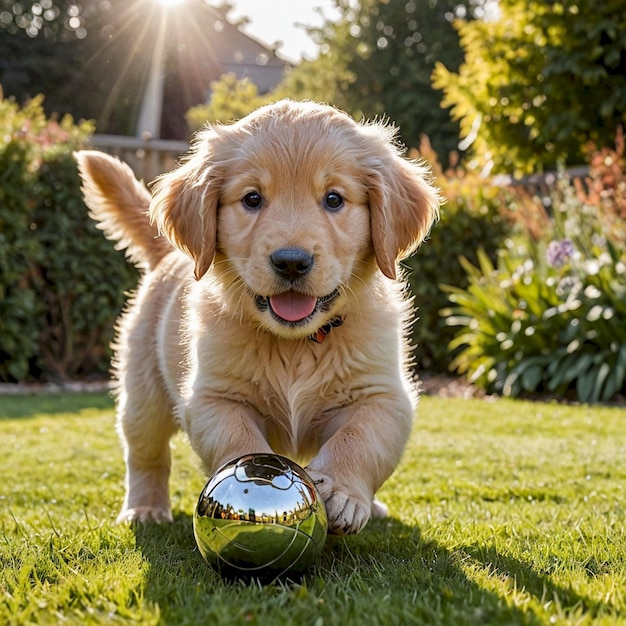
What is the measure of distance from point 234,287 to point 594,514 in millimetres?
1739

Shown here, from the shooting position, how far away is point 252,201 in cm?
296

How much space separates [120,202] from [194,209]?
1248 millimetres

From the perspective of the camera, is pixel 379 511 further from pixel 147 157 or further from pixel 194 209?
pixel 147 157

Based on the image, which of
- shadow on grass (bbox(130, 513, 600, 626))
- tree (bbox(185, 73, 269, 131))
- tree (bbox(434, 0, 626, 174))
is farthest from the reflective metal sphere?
tree (bbox(185, 73, 269, 131))

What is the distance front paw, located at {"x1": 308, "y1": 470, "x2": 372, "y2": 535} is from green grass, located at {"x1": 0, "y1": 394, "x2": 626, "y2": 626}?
0.13 m

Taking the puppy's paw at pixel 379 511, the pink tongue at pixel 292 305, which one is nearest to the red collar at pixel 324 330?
the pink tongue at pixel 292 305

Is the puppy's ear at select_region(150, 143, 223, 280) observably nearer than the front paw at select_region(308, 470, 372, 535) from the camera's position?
No

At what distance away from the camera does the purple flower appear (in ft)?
25.9

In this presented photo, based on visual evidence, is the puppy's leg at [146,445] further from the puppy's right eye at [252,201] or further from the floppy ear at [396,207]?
the floppy ear at [396,207]

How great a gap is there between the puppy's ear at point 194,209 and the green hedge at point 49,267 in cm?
581

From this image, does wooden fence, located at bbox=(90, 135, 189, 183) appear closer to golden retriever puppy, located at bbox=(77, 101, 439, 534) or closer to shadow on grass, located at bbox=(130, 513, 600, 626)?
golden retriever puppy, located at bbox=(77, 101, 439, 534)

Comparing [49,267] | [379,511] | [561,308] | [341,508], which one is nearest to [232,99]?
[49,267]

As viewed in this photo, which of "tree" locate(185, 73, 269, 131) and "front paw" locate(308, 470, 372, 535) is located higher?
"tree" locate(185, 73, 269, 131)

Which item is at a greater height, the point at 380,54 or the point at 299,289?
the point at 380,54
